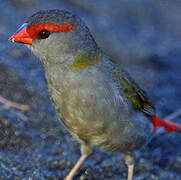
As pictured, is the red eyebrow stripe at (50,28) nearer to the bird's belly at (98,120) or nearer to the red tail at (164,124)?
the bird's belly at (98,120)

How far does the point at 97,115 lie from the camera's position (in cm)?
373

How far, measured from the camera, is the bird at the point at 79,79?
3586 mm

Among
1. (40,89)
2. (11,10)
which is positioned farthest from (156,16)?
(40,89)

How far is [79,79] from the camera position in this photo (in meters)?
3.62

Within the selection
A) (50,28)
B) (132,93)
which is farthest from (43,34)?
(132,93)

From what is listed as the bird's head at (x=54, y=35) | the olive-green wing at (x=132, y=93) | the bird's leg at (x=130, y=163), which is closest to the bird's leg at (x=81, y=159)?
the bird's leg at (x=130, y=163)

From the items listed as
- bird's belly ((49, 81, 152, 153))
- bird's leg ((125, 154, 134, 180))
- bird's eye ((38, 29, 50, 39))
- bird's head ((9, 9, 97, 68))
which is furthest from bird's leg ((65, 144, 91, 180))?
bird's eye ((38, 29, 50, 39))

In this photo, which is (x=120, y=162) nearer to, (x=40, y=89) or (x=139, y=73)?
(x=40, y=89)

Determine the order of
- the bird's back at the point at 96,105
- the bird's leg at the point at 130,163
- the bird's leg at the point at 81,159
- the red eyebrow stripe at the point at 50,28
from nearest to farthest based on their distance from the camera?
1. the red eyebrow stripe at the point at 50,28
2. the bird's back at the point at 96,105
3. the bird's leg at the point at 81,159
4. the bird's leg at the point at 130,163

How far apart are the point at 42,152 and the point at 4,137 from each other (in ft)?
1.75

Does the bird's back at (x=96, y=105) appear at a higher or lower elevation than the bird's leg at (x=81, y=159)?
higher

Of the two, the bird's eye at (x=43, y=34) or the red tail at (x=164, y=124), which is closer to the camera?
the bird's eye at (x=43, y=34)

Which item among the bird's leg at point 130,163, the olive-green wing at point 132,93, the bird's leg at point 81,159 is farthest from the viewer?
the bird's leg at point 130,163

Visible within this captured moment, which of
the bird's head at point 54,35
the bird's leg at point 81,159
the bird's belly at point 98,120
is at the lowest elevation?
the bird's leg at point 81,159
